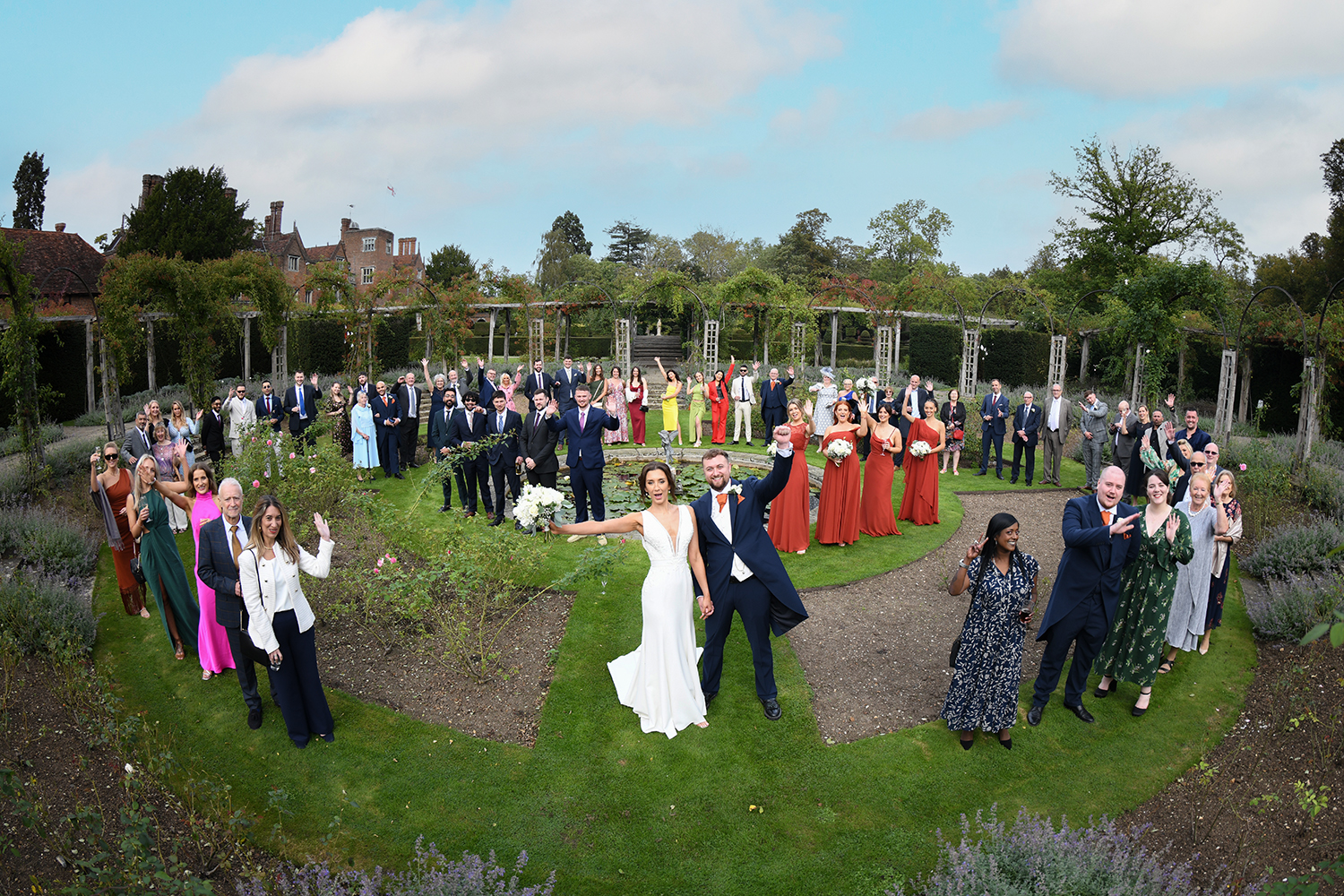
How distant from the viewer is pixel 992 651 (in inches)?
211

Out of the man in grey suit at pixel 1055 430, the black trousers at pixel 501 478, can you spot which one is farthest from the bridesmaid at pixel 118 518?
the man in grey suit at pixel 1055 430

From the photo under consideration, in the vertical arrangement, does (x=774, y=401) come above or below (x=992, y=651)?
above

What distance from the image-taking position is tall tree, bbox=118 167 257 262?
32781 mm

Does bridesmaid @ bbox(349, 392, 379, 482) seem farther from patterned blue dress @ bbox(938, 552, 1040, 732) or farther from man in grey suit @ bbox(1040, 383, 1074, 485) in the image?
man in grey suit @ bbox(1040, 383, 1074, 485)

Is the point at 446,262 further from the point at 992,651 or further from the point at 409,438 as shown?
the point at 992,651

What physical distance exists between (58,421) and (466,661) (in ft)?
56.0

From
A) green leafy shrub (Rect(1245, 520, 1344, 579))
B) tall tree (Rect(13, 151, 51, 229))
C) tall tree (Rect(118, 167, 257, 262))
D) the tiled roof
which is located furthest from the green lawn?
tall tree (Rect(13, 151, 51, 229))

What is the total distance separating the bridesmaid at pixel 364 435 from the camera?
13.4 m

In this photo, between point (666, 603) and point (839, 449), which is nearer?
point (666, 603)

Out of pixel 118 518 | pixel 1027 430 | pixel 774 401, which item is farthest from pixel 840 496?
pixel 118 518

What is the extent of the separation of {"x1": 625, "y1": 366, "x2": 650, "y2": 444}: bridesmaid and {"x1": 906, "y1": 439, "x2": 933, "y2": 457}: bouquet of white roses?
6.88m

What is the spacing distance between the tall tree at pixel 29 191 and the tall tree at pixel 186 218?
8753 mm

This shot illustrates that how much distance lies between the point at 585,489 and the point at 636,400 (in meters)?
6.10

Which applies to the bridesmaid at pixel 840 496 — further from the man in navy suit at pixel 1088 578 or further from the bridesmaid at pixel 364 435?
the bridesmaid at pixel 364 435
